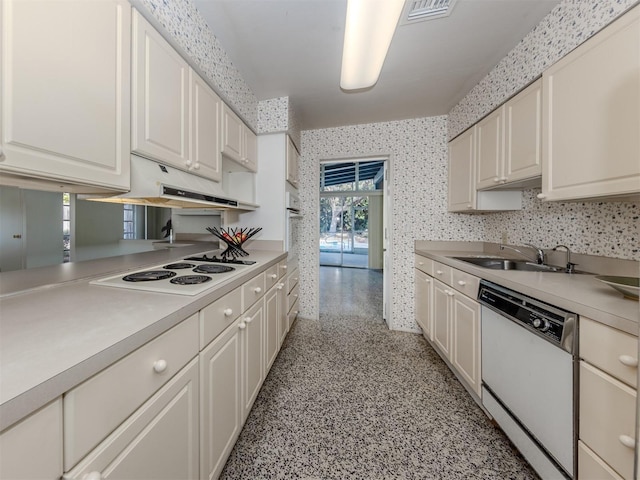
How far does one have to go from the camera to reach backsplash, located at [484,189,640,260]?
1275mm

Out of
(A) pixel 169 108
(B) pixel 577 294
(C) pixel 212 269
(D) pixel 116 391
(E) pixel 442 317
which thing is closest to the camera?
(D) pixel 116 391

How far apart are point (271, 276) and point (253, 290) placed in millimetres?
365

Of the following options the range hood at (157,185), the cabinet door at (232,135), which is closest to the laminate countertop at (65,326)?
the range hood at (157,185)

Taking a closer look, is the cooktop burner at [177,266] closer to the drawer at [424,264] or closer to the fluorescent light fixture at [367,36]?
the fluorescent light fixture at [367,36]

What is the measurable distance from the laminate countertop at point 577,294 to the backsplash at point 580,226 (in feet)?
0.80

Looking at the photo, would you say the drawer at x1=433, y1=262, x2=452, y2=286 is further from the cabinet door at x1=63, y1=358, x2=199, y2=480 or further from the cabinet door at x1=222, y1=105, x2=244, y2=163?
the cabinet door at x1=222, y1=105, x2=244, y2=163

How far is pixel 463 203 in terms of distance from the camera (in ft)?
7.53

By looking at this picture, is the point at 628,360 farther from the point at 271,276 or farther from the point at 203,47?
the point at 203,47

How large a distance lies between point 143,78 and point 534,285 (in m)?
2.15

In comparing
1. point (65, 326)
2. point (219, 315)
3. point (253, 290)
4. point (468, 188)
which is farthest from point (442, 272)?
point (65, 326)

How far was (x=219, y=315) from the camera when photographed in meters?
1.04

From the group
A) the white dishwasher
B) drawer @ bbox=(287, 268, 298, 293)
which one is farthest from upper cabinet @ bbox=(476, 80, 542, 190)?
drawer @ bbox=(287, 268, 298, 293)

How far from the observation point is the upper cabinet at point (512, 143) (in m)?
1.45

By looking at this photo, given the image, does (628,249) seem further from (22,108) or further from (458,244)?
(22,108)
